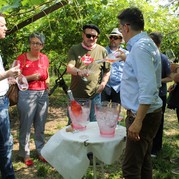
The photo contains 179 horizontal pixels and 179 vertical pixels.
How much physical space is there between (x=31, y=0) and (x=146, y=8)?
4.25m

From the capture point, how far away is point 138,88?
6.72 ft

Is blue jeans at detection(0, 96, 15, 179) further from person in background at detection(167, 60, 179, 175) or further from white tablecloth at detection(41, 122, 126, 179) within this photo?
person in background at detection(167, 60, 179, 175)

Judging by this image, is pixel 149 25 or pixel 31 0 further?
pixel 149 25

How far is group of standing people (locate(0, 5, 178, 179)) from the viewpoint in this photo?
1959 mm

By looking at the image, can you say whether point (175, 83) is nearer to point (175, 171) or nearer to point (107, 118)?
point (175, 171)

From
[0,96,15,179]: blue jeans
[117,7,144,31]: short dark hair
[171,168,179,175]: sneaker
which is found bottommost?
[171,168,179,175]: sneaker

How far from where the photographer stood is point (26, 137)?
376cm

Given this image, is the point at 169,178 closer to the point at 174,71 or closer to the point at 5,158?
the point at 174,71

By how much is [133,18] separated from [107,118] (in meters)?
0.87

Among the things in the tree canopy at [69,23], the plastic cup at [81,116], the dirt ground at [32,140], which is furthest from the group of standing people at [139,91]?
the tree canopy at [69,23]

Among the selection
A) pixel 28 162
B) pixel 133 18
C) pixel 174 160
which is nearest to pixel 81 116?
pixel 133 18

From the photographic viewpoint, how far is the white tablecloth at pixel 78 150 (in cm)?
216

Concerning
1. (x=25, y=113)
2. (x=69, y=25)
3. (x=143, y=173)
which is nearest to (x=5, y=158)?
(x=25, y=113)

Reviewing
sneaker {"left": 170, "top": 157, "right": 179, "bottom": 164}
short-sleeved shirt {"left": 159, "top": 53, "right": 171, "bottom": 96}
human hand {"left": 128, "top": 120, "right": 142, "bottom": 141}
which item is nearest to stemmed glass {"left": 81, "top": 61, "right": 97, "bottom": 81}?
short-sleeved shirt {"left": 159, "top": 53, "right": 171, "bottom": 96}
